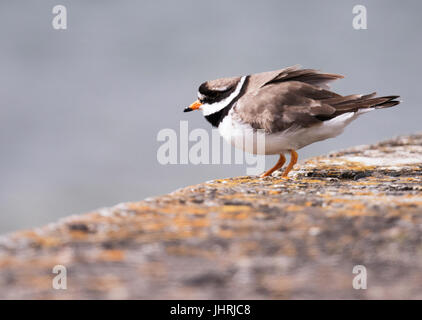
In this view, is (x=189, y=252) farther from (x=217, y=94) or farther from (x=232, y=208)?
(x=217, y=94)

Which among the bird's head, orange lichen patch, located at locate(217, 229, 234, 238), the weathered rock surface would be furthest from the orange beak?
orange lichen patch, located at locate(217, 229, 234, 238)

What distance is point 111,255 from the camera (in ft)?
9.77

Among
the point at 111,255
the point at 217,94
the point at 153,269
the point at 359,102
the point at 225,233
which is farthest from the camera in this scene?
the point at 217,94

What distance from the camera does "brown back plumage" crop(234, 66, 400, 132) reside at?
7191 millimetres

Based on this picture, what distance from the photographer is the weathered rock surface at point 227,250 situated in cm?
264

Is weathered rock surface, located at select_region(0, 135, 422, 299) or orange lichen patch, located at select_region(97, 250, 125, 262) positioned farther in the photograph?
orange lichen patch, located at select_region(97, 250, 125, 262)

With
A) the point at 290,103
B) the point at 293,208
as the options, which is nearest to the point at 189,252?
the point at 293,208

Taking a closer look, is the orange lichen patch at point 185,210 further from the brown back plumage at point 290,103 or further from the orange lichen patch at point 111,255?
the brown back plumage at point 290,103

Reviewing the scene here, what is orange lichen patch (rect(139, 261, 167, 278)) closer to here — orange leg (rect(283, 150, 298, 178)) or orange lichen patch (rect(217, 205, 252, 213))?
orange lichen patch (rect(217, 205, 252, 213))

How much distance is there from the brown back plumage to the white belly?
80mm

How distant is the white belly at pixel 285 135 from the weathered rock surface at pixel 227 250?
2.87 metres

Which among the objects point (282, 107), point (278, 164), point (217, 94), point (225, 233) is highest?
point (217, 94)

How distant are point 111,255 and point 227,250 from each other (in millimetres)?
687
